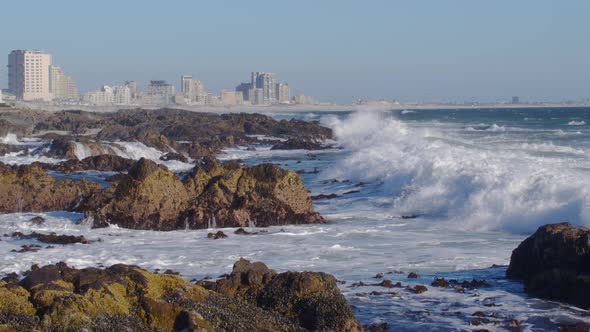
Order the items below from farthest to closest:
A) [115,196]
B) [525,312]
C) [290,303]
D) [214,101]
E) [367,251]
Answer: [214,101] < [115,196] < [367,251] < [525,312] < [290,303]

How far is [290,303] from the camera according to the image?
27.9 feet

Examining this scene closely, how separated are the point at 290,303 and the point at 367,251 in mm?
5144

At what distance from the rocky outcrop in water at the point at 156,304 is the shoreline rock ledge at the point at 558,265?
2962mm

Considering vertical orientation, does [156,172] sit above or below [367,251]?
above

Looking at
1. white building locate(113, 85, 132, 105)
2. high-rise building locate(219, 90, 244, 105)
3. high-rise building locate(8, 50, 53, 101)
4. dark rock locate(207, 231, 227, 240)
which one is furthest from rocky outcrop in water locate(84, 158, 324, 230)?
high-rise building locate(219, 90, 244, 105)

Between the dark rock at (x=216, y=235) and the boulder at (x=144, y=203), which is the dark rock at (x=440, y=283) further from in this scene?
the boulder at (x=144, y=203)

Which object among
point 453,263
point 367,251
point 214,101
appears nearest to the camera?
point 453,263

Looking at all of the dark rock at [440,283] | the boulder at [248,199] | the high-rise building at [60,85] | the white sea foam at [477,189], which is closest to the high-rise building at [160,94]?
the high-rise building at [60,85]

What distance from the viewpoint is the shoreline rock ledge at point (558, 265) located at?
960cm

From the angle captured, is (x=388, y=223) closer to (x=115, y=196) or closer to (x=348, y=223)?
(x=348, y=223)

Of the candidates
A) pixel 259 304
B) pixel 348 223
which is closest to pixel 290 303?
pixel 259 304

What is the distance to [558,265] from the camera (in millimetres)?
10086

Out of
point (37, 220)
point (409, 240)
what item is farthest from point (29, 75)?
point (409, 240)

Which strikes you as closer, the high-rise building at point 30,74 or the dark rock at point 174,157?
the dark rock at point 174,157
